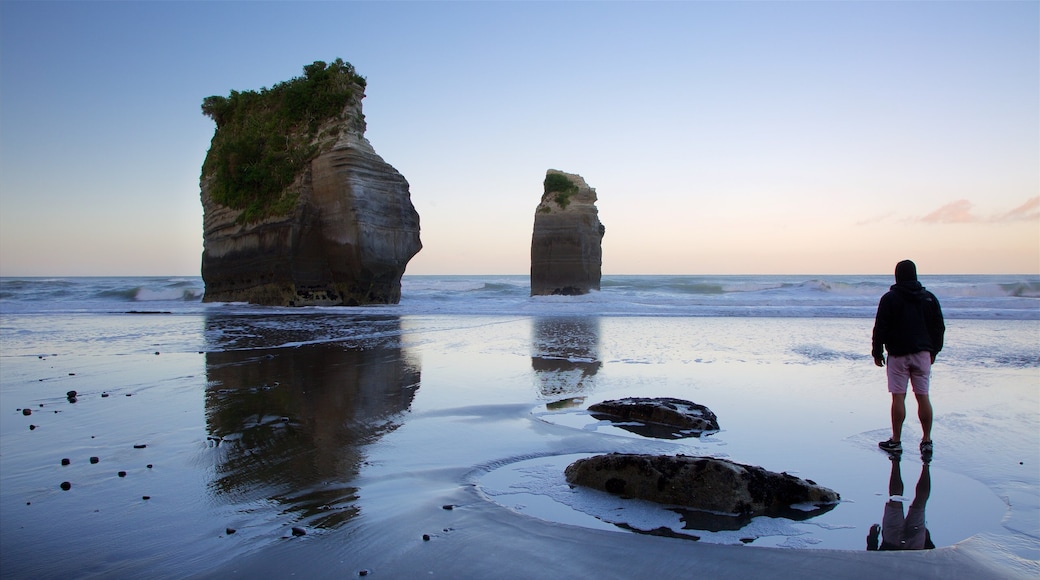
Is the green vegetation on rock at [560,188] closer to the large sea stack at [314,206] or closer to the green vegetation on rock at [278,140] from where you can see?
the large sea stack at [314,206]

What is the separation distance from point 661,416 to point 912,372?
2194 millimetres

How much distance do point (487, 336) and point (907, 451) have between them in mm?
10134

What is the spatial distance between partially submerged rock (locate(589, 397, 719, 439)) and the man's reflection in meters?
1.66

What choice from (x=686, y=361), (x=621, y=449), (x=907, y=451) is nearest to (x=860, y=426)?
(x=907, y=451)

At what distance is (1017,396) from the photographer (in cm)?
740

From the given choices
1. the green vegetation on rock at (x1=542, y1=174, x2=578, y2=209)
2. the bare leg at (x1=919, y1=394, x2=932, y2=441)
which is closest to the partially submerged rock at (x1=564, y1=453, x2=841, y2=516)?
the bare leg at (x1=919, y1=394, x2=932, y2=441)

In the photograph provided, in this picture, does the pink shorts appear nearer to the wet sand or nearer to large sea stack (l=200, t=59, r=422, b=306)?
the wet sand

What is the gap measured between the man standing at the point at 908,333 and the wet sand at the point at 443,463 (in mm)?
512

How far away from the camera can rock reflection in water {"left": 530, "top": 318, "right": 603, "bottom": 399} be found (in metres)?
7.99

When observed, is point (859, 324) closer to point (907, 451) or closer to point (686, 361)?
point (686, 361)

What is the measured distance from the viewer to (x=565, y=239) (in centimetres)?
3381

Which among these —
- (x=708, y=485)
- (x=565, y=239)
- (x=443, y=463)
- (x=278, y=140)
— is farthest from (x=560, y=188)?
(x=708, y=485)

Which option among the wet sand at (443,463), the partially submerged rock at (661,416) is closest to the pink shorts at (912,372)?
the wet sand at (443,463)

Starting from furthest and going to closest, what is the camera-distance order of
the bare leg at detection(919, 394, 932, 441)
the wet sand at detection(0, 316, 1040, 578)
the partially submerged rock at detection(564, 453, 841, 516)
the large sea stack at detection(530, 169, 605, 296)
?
the large sea stack at detection(530, 169, 605, 296)
the bare leg at detection(919, 394, 932, 441)
the partially submerged rock at detection(564, 453, 841, 516)
the wet sand at detection(0, 316, 1040, 578)
